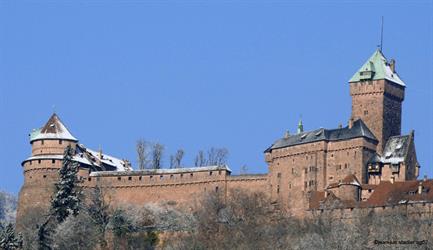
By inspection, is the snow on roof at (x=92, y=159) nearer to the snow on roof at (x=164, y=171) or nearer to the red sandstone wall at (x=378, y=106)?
the snow on roof at (x=164, y=171)

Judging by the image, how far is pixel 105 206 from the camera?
85.9 metres

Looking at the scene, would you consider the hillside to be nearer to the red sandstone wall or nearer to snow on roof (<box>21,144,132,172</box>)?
snow on roof (<box>21,144,132,172</box>)

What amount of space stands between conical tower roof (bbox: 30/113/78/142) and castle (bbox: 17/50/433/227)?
0.19ft

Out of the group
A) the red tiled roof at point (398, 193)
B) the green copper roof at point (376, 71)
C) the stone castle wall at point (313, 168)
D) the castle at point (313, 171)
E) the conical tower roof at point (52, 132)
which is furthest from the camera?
the conical tower roof at point (52, 132)

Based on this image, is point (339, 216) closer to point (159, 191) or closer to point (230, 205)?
point (230, 205)

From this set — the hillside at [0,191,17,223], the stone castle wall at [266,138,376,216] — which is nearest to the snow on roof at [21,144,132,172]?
the stone castle wall at [266,138,376,216]

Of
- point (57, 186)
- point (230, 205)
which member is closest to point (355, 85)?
point (230, 205)

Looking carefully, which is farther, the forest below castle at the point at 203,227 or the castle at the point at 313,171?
the castle at the point at 313,171

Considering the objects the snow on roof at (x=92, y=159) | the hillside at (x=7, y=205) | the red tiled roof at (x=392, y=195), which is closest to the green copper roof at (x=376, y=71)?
the red tiled roof at (x=392, y=195)

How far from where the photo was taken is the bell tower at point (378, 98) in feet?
300

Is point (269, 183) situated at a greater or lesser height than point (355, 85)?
lesser

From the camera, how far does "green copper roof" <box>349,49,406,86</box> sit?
303 ft

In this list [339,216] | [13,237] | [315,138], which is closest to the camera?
[13,237]

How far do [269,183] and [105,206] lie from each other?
9569mm
